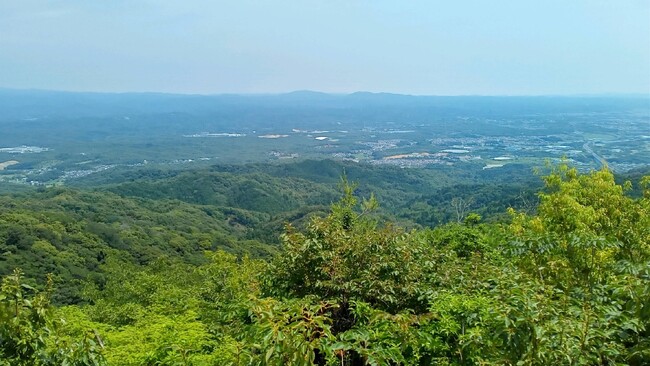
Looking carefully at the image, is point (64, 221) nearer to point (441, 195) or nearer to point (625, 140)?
point (441, 195)

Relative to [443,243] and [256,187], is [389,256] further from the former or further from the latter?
[256,187]

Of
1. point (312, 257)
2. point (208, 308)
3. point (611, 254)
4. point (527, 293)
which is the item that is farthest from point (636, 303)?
point (208, 308)

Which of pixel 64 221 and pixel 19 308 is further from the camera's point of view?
pixel 64 221

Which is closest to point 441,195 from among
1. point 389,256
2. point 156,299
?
point 156,299

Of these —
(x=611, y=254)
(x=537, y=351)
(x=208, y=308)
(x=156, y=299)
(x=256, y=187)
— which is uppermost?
(x=537, y=351)

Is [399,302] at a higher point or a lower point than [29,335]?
lower

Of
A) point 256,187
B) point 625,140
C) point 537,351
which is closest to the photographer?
point 537,351

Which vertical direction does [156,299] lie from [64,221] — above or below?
above

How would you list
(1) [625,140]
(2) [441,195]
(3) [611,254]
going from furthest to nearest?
(1) [625,140]
(2) [441,195]
(3) [611,254]

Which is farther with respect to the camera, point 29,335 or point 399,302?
point 399,302
